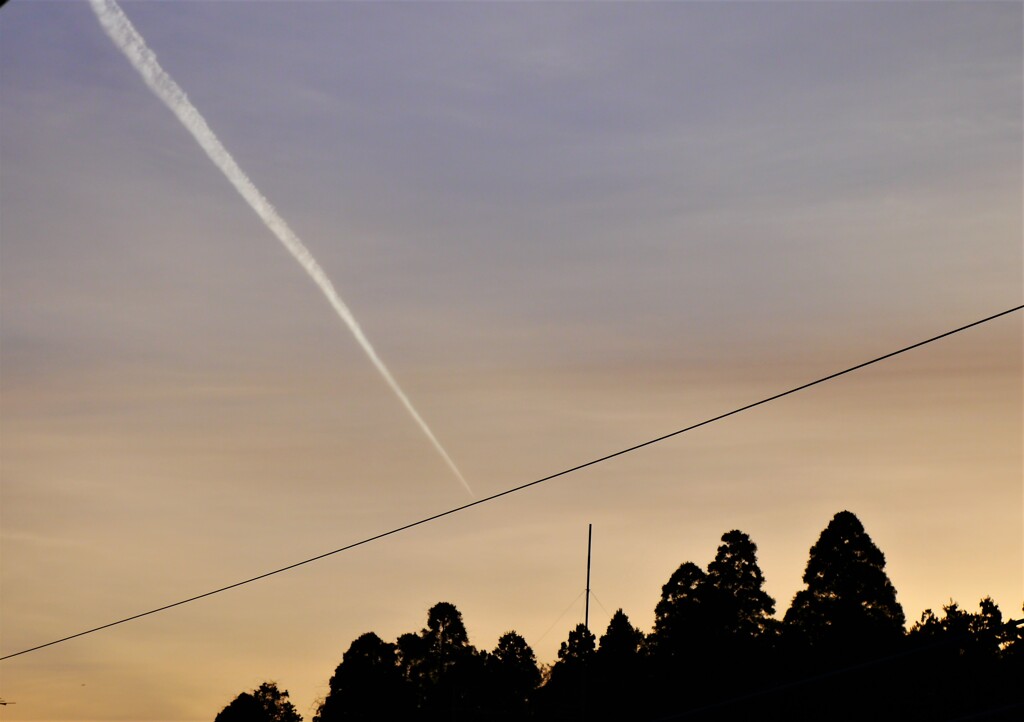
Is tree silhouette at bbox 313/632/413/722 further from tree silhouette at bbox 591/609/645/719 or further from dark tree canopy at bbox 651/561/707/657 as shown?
dark tree canopy at bbox 651/561/707/657

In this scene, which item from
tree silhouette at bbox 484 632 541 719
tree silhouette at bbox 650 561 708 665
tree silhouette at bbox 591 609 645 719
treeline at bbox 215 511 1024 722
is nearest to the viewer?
treeline at bbox 215 511 1024 722

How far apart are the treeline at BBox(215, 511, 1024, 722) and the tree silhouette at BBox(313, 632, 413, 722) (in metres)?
0.14

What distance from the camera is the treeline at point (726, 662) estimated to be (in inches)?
2386

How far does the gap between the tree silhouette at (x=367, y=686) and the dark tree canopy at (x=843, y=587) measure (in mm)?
46370

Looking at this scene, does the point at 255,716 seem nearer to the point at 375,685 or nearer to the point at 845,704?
the point at 375,685

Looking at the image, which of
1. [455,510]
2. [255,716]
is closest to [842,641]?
[455,510]

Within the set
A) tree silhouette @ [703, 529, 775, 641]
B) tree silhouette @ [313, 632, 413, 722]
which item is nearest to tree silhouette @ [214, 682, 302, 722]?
tree silhouette @ [313, 632, 413, 722]

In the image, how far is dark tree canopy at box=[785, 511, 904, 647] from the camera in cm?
8638

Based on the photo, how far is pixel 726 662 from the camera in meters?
81.9

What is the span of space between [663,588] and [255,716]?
2608 inches

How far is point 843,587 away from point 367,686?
180 ft

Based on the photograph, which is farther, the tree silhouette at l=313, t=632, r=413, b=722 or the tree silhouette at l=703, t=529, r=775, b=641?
the tree silhouette at l=313, t=632, r=413, b=722

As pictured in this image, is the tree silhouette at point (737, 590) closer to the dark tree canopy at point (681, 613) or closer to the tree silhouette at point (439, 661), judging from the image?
the dark tree canopy at point (681, 613)

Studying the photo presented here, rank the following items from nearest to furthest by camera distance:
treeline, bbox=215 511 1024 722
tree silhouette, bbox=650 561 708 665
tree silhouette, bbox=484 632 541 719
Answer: treeline, bbox=215 511 1024 722
tree silhouette, bbox=650 561 708 665
tree silhouette, bbox=484 632 541 719
